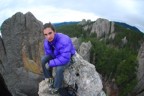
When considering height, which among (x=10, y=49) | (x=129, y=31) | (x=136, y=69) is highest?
(x=10, y=49)

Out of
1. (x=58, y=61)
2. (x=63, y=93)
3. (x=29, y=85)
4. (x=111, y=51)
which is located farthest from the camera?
(x=111, y=51)

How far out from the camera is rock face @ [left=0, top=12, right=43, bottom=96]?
48188 millimetres

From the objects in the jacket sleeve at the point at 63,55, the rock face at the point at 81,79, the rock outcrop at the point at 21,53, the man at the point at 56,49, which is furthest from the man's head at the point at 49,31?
the rock outcrop at the point at 21,53

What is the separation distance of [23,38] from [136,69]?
68.4 ft

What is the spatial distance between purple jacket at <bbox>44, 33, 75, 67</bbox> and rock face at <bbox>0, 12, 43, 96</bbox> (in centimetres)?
3766

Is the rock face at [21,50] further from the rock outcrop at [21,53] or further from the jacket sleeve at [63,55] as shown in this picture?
the jacket sleeve at [63,55]

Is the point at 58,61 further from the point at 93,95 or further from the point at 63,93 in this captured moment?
the point at 93,95

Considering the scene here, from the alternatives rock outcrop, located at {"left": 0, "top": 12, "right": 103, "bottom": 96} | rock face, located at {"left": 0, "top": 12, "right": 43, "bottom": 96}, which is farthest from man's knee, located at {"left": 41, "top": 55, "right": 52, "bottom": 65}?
rock face, located at {"left": 0, "top": 12, "right": 43, "bottom": 96}

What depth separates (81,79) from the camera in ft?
40.0

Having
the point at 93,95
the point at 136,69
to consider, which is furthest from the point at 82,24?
the point at 93,95

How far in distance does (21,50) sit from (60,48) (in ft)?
137

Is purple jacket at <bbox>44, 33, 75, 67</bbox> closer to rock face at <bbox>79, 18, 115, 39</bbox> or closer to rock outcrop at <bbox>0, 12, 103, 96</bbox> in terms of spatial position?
rock outcrop at <bbox>0, 12, 103, 96</bbox>

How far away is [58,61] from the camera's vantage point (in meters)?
9.59

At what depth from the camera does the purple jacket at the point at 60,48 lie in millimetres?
9352
